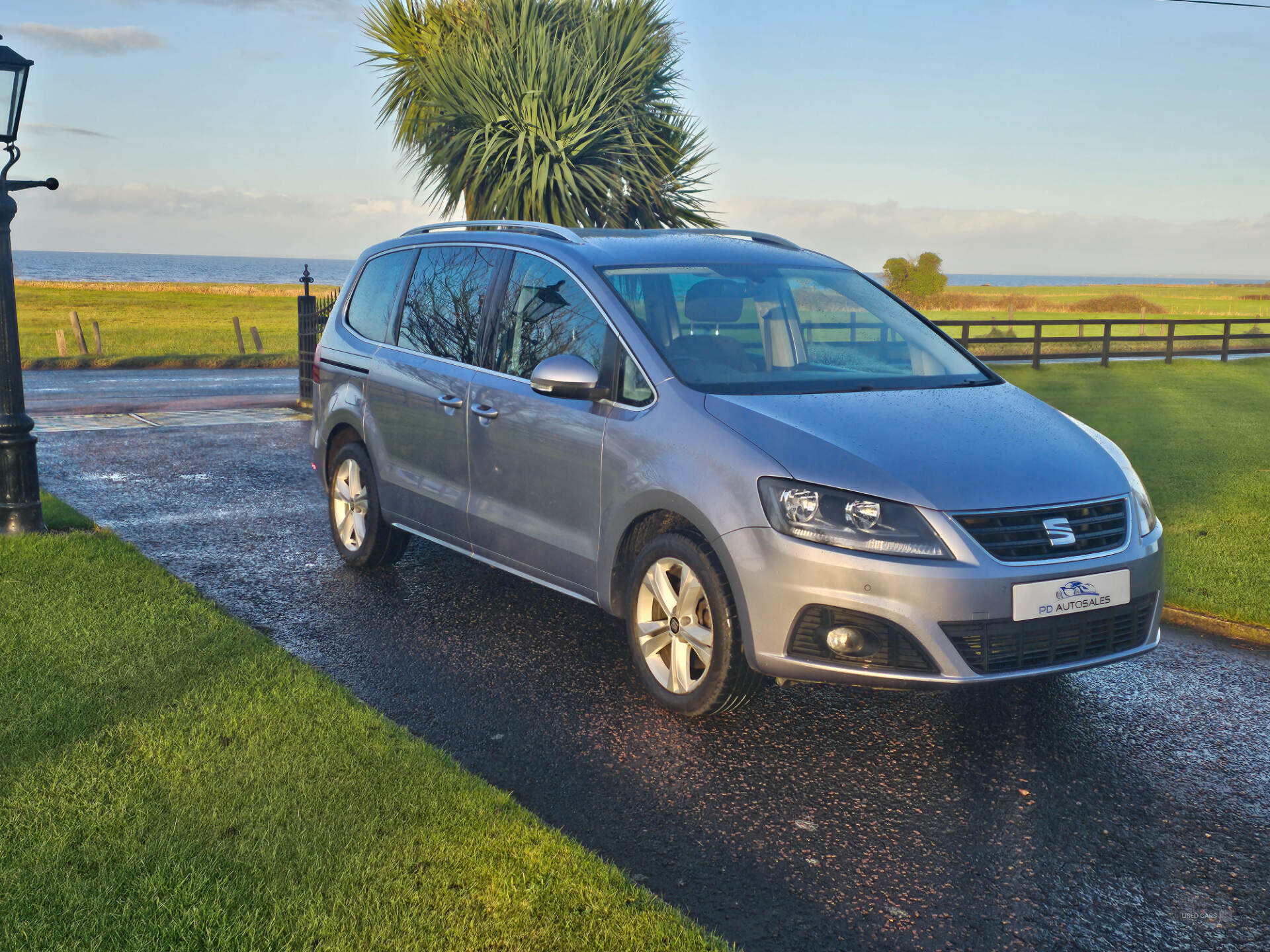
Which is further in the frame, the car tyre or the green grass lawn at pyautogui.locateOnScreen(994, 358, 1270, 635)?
the green grass lawn at pyautogui.locateOnScreen(994, 358, 1270, 635)

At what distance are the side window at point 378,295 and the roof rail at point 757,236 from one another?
5.43ft

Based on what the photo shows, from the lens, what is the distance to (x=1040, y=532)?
13.3ft

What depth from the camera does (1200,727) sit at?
457 cm

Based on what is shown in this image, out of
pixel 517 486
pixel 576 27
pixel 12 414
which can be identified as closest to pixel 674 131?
pixel 576 27

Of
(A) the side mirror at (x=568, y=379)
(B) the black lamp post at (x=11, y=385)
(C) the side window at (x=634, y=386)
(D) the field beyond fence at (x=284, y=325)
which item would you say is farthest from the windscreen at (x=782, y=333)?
(D) the field beyond fence at (x=284, y=325)

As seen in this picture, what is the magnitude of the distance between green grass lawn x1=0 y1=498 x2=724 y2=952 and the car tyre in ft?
3.16

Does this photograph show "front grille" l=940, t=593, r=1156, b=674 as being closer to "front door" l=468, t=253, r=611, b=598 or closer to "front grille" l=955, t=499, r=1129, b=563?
"front grille" l=955, t=499, r=1129, b=563

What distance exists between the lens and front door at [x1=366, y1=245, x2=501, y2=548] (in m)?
5.79

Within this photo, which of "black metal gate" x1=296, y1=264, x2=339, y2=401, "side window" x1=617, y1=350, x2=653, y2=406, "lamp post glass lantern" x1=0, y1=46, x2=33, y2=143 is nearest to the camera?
"side window" x1=617, y1=350, x2=653, y2=406

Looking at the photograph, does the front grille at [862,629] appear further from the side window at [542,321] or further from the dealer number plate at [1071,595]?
the side window at [542,321]

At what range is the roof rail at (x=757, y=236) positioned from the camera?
6.16m

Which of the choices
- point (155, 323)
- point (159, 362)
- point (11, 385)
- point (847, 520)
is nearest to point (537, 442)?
point (847, 520)

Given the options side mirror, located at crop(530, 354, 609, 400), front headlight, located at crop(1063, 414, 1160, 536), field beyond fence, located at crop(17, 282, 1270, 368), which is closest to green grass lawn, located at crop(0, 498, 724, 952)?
side mirror, located at crop(530, 354, 609, 400)

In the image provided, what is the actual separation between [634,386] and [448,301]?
5.48 ft
